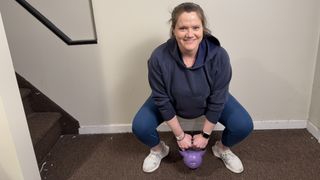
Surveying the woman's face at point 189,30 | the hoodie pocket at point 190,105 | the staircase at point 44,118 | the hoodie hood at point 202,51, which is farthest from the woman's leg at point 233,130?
the staircase at point 44,118

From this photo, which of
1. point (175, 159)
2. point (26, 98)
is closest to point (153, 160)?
point (175, 159)

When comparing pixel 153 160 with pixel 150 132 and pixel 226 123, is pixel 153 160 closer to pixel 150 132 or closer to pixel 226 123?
pixel 150 132

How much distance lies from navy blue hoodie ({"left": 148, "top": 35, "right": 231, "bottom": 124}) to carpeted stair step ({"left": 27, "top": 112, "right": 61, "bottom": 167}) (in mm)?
789

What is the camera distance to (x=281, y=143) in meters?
1.85

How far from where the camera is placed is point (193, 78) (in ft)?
4.91

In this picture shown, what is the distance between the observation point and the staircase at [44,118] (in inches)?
71.8

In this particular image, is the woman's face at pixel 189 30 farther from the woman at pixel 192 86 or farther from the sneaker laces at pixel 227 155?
the sneaker laces at pixel 227 155

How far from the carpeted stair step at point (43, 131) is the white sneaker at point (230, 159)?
3.55ft

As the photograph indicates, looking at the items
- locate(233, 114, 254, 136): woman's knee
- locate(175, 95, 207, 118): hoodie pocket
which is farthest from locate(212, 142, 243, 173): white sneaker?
locate(175, 95, 207, 118): hoodie pocket

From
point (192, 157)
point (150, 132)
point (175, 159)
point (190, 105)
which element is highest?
point (190, 105)

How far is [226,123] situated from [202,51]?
42 cm

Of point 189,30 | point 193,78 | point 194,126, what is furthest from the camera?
point 194,126

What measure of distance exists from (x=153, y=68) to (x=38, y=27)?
0.88m

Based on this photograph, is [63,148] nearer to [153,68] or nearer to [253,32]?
[153,68]
